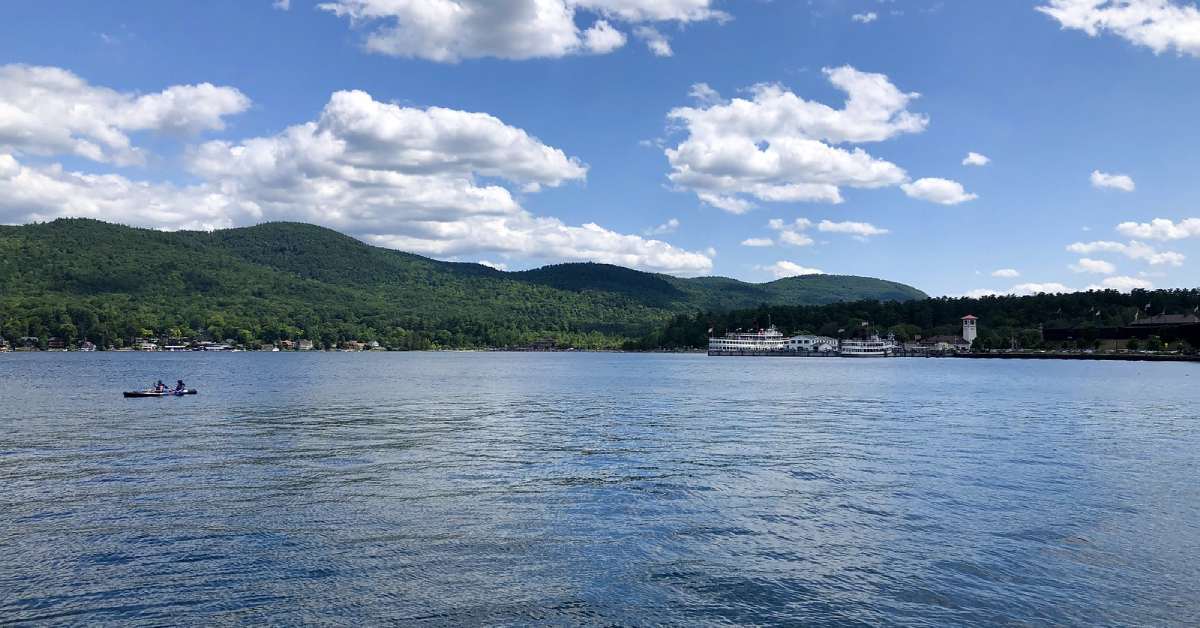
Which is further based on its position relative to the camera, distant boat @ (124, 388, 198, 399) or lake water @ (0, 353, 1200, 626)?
distant boat @ (124, 388, 198, 399)

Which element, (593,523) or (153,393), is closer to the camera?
(593,523)

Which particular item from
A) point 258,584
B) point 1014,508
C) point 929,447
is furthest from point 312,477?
point 929,447

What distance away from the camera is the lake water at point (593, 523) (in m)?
17.3

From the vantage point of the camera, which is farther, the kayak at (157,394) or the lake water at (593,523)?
the kayak at (157,394)

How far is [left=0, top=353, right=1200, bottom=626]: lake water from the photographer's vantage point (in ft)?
56.9

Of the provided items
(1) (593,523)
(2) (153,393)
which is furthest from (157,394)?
(1) (593,523)

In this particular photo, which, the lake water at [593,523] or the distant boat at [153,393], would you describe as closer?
the lake water at [593,523]

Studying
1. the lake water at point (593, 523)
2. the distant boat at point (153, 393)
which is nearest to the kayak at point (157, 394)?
the distant boat at point (153, 393)

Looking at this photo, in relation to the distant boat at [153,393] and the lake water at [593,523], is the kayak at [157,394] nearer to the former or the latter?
the distant boat at [153,393]

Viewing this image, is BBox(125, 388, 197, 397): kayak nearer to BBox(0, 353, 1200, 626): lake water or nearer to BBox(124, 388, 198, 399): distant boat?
BBox(124, 388, 198, 399): distant boat

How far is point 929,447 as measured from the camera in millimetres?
42656

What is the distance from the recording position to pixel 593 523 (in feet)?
80.7

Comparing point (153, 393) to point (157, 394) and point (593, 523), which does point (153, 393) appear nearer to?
point (157, 394)

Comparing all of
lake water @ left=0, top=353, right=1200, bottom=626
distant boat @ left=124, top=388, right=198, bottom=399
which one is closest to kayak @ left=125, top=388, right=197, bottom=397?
distant boat @ left=124, top=388, right=198, bottom=399
